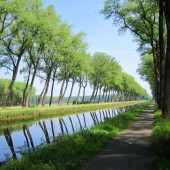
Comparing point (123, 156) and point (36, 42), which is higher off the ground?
point (36, 42)

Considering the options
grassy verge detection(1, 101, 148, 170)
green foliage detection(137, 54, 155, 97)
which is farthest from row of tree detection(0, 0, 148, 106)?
grassy verge detection(1, 101, 148, 170)

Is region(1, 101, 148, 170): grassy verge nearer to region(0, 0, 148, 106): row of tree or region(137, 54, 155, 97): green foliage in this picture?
region(0, 0, 148, 106): row of tree

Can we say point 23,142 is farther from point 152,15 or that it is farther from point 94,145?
point 152,15

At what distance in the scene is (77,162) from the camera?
9930mm

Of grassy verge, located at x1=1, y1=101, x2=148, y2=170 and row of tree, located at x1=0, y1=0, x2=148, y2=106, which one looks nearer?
grassy verge, located at x1=1, y1=101, x2=148, y2=170

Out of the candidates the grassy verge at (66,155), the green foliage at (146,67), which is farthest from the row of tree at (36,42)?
the grassy verge at (66,155)

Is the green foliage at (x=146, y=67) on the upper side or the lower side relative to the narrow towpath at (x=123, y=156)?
upper

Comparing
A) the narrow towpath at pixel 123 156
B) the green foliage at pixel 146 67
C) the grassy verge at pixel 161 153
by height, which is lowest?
the narrow towpath at pixel 123 156

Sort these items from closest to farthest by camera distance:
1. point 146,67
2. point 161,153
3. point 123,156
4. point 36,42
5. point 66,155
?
point 161,153 → point 123,156 → point 66,155 → point 36,42 → point 146,67

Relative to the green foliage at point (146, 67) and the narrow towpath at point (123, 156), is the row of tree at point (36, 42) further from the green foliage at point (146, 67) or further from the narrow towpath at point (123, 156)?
the narrow towpath at point (123, 156)

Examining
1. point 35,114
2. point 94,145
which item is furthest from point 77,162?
point 35,114

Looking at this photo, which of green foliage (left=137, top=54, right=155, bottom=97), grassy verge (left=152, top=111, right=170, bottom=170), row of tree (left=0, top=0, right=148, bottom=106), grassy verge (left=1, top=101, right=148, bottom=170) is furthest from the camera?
green foliage (left=137, top=54, right=155, bottom=97)

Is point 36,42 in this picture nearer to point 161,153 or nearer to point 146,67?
point 146,67

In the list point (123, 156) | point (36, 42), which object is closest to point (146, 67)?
point (36, 42)
